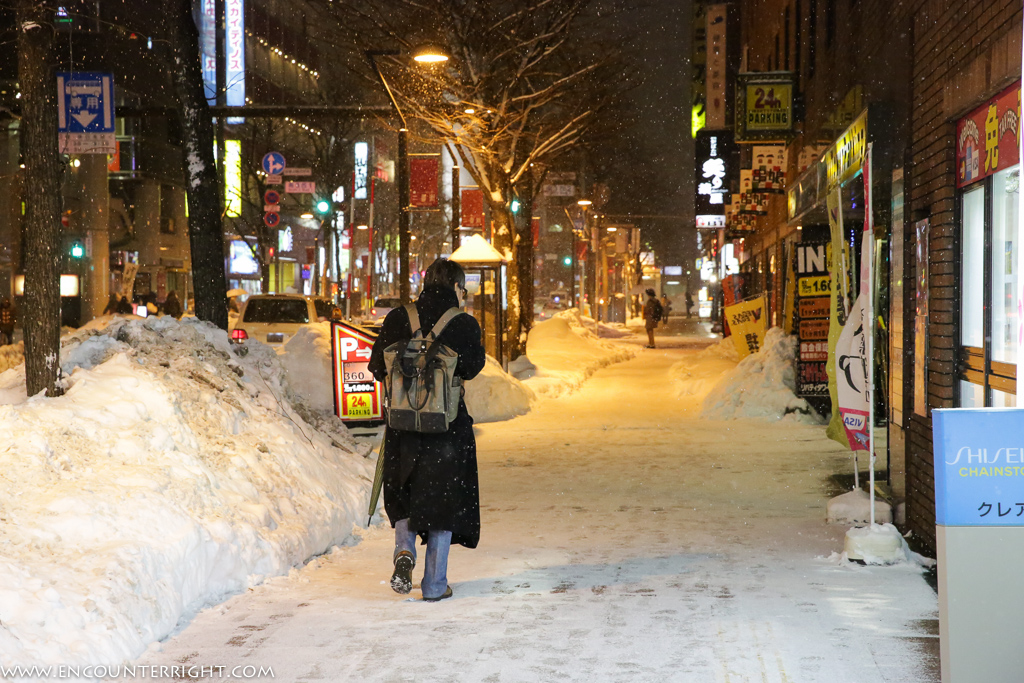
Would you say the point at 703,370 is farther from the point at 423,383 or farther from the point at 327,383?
the point at 423,383

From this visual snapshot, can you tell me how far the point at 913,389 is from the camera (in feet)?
25.5

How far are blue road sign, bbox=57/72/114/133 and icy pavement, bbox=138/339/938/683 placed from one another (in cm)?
773

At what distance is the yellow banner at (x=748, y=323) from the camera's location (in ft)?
61.7

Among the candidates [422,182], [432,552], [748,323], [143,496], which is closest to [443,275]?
[432,552]

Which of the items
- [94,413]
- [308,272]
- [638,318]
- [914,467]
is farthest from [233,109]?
[638,318]

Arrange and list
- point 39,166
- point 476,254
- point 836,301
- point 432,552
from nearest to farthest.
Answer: point 432,552
point 39,166
point 836,301
point 476,254

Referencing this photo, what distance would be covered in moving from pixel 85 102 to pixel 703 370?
495 inches

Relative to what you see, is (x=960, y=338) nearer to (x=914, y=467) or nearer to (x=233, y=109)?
(x=914, y=467)

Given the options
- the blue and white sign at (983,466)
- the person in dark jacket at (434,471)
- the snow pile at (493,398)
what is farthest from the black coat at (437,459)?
the snow pile at (493,398)

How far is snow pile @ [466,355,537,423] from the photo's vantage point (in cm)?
1558

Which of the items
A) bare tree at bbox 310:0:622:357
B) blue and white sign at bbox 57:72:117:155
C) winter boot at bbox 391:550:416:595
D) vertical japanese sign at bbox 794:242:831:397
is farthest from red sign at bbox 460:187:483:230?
winter boot at bbox 391:550:416:595

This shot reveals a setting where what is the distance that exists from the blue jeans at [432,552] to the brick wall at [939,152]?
341 cm

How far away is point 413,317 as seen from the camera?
5.90 metres

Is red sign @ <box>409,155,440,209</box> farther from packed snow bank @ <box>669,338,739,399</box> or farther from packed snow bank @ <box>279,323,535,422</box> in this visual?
packed snow bank @ <box>279,323,535,422</box>
